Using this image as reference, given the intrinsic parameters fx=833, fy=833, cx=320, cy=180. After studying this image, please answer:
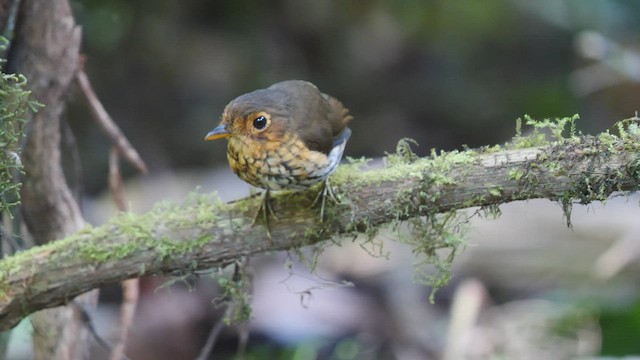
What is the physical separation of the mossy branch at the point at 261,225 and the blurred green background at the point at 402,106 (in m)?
1.94

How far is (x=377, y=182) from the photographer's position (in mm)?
2518

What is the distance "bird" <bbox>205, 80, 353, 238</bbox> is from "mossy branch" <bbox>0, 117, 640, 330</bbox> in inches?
2.4

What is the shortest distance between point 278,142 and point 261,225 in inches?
13.2

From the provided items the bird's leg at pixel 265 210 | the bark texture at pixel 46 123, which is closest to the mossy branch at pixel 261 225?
the bird's leg at pixel 265 210

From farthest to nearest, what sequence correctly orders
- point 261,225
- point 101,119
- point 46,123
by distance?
point 101,119
point 46,123
point 261,225

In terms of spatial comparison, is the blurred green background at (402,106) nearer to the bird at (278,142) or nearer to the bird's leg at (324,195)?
the bird at (278,142)

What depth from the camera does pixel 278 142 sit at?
2.78 metres

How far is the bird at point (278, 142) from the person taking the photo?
2688mm

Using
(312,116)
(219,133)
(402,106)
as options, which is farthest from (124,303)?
(402,106)

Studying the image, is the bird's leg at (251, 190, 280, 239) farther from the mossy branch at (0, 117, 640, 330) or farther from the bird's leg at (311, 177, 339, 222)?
the bird's leg at (311, 177, 339, 222)

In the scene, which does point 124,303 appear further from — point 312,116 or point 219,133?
point 312,116

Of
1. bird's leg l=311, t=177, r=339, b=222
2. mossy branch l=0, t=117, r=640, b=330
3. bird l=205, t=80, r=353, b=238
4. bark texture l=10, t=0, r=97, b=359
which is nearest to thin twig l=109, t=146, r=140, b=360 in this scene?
bark texture l=10, t=0, r=97, b=359

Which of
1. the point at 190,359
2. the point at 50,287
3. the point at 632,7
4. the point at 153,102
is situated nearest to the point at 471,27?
the point at 632,7

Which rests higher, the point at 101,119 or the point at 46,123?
the point at 101,119
